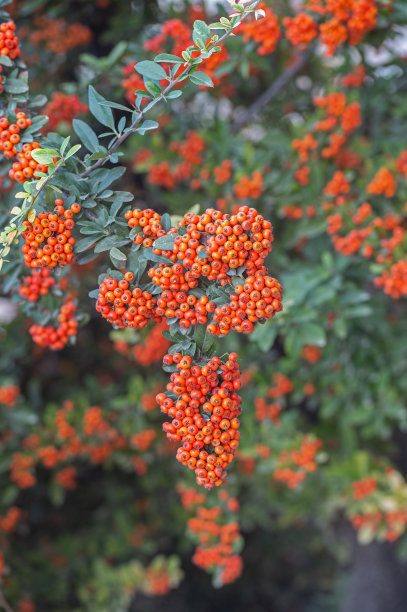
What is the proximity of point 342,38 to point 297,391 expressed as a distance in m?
1.90

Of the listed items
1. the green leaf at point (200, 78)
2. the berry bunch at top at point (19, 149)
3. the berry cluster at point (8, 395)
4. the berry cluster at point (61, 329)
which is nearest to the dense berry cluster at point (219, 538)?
the berry cluster at point (8, 395)

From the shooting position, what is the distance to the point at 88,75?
2.74 m

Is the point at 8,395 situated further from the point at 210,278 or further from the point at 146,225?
the point at 210,278

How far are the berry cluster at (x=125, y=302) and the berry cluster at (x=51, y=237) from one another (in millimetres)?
133

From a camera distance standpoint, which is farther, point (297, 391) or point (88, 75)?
point (297, 391)

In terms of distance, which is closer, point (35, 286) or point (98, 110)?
point (98, 110)

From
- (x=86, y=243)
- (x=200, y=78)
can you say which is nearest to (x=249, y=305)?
(x=86, y=243)

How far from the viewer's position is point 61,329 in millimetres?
1742

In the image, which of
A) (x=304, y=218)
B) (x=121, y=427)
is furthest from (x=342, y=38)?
(x=121, y=427)

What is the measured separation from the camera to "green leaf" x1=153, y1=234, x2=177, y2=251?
1.29 metres

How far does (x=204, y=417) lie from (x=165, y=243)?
0.40 metres

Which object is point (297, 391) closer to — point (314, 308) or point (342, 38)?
point (314, 308)

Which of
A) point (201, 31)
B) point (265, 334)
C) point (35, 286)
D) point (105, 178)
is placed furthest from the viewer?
point (265, 334)

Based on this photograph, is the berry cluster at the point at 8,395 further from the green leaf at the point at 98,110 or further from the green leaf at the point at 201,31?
the green leaf at the point at 201,31
